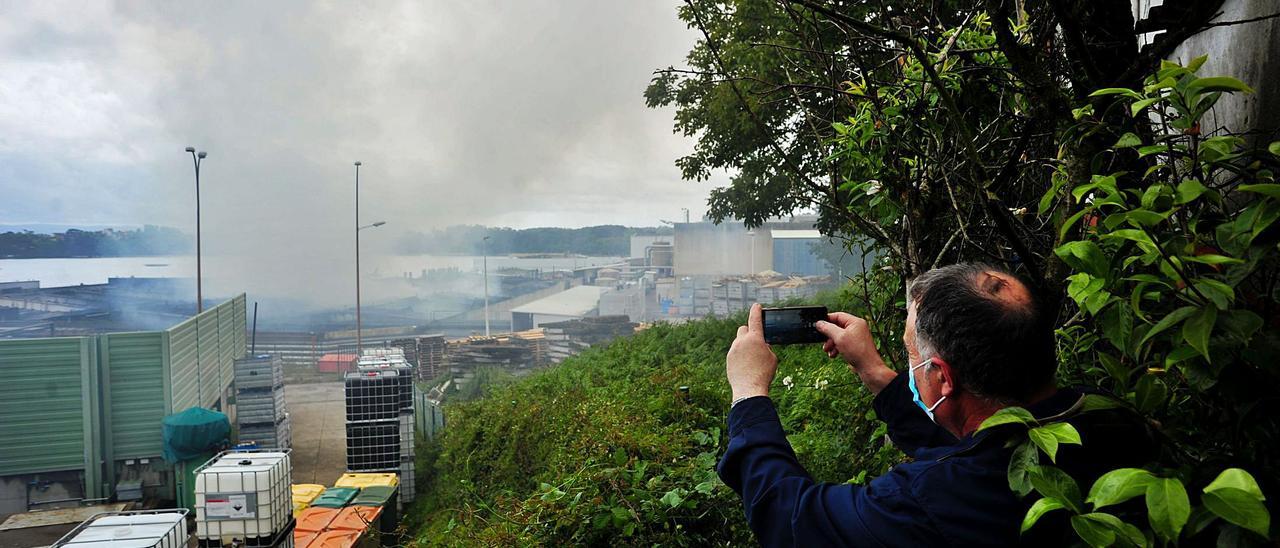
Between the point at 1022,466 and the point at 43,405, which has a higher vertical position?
the point at 1022,466

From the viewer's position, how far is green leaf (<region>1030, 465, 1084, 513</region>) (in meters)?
0.60

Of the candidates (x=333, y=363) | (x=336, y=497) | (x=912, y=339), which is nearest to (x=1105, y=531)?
(x=912, y=339)

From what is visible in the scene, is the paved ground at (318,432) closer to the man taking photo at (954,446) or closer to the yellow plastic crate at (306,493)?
the yellow plastic crate at (306,493)

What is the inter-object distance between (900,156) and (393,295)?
14.8 m

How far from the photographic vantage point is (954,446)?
756 mm

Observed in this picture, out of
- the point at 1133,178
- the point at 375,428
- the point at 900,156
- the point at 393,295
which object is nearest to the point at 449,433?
the point at 375,428

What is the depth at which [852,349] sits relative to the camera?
111 centimetres

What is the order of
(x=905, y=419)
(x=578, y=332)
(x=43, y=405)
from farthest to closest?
(x=578, y=332) < (x=43, y=405) < (x=905, y=419)

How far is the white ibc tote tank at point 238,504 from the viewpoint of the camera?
16.9 feet

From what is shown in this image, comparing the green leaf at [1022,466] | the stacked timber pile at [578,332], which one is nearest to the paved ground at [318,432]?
the stacked timber pile at [578,332]

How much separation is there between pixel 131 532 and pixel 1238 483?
17.0 ft

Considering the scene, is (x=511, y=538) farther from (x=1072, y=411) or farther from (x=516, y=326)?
(x=516, y=326)

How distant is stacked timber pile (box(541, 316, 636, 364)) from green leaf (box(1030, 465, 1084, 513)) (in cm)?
1074

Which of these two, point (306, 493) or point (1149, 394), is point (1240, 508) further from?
point (306, 493)
